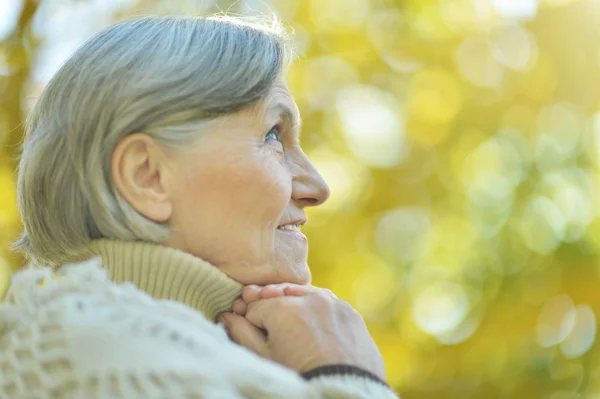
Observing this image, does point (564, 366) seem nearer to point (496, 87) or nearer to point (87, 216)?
point (496, 87)

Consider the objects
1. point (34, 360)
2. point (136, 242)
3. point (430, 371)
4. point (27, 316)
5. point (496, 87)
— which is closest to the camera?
point (34, 360)

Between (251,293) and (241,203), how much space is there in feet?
0.69

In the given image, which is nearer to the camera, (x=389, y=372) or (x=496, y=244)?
(x=389, y=372)

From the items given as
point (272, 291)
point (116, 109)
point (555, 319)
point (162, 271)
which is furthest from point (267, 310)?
Answer: point (555, 319)

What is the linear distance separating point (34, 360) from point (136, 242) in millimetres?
453

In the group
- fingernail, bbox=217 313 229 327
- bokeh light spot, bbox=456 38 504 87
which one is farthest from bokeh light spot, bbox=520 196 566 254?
fingernail, bbox=217 313 229 327

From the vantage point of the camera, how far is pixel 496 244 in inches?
376

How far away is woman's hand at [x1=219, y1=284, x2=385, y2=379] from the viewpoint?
1.77 meters

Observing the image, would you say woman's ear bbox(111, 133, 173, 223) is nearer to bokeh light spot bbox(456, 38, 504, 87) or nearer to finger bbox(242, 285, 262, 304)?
finger bbox(242, 285, 262, 304)

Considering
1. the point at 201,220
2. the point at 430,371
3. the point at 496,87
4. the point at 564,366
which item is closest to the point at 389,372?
the point at 430,371

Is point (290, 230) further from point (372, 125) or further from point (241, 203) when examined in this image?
point (372, 125)

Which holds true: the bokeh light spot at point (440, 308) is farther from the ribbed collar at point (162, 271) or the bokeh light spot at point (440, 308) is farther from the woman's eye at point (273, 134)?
the ribbed collar at point (162, 271)

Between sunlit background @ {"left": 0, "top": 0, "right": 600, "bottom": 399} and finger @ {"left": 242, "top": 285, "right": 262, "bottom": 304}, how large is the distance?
6267mm

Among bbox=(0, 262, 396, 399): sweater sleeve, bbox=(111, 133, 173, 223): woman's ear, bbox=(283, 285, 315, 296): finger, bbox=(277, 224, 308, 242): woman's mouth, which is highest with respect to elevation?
bbox=(277, 224, 308, 242): woman's mouth
